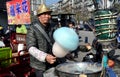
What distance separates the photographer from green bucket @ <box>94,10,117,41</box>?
3.80 m

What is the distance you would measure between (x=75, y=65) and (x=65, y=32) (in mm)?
667

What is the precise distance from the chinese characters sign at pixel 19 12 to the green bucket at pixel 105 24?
759cm

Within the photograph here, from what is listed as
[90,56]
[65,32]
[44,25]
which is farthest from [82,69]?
[90,56]

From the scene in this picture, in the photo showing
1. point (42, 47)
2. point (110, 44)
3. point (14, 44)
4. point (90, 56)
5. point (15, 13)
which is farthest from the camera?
point (15, 13)

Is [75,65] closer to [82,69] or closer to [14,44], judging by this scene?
[82,69]

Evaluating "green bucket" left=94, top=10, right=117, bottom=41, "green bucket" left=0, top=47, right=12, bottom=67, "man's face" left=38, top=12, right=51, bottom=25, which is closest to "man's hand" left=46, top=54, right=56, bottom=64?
"green bucket" left=94, top=10, right=117, bottom=41

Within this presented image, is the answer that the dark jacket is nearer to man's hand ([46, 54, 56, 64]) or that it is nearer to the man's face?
the man's face

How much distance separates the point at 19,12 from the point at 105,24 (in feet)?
29.9

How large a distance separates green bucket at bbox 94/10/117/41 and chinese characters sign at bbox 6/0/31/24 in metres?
7.59

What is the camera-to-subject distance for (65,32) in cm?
347

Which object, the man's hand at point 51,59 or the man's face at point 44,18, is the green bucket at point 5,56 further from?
the man's hand at point 51,59

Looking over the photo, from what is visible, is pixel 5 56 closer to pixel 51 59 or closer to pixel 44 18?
pixel 44 18

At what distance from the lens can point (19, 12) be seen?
41.6 ft

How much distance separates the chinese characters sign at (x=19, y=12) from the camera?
11.6m
